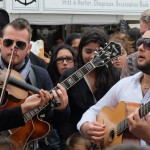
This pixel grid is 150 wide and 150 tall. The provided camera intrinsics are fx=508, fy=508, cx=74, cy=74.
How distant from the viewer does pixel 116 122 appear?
3264 millimetres

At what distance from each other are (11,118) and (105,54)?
0.89 meters

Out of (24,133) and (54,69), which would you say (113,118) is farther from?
(54,69)

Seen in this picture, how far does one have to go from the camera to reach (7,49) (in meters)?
3.64

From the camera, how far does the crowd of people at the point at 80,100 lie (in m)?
3.17

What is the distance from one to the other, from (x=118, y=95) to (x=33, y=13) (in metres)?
5.09

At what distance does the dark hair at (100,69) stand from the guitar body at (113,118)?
0.60 meters

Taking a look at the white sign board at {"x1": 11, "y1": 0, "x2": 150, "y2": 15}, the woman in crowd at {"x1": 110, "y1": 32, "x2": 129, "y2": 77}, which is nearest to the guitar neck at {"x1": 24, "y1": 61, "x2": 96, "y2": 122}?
the woman in crowd at {"x1": 110, "y1": 32, "x2": 129, "y2": 77}

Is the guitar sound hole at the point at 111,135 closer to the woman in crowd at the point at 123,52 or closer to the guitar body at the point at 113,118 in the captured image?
the guitar body at the point at 113,118

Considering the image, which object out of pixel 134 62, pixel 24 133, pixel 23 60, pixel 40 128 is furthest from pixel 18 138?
pixel 134 62

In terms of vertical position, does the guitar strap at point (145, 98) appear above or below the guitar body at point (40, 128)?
above

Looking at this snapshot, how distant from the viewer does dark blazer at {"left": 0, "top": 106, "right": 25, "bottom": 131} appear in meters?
3.39

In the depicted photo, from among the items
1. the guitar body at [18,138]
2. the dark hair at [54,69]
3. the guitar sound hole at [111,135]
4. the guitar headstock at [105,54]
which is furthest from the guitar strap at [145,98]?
the dark hair at [54,69]

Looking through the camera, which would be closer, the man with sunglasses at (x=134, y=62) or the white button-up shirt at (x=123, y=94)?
the white button-up shirt at (x=123, y=94)

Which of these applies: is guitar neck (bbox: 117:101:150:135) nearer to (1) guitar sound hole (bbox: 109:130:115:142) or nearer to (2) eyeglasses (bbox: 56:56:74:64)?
(1) guitar sound hole (bbox: 109:130:115:142)
